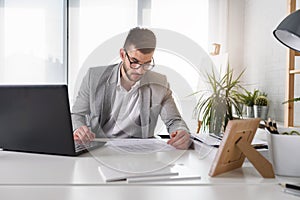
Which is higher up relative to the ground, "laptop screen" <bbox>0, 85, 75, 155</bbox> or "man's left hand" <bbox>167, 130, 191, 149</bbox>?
"laptop screen" <bbox>0, 85, 75, 155</bbox>

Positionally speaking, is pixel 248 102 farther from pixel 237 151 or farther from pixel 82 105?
pixel 237 151

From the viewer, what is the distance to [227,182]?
0.81 meters

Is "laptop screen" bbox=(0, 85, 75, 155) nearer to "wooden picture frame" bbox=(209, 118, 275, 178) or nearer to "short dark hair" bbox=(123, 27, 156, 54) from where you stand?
"short dark hair" bbox=(123, 27, 156, 54)

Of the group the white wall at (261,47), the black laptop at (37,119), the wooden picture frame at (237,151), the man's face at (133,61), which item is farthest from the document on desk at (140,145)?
the white wall at (261,47)

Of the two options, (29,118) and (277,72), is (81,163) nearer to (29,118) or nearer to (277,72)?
(29,118)

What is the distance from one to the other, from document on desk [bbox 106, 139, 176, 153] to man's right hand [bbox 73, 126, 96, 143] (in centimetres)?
9

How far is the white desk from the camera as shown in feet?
2.30

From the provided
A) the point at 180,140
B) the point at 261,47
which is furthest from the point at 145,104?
the point at 261,47

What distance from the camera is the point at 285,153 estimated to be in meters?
0.88

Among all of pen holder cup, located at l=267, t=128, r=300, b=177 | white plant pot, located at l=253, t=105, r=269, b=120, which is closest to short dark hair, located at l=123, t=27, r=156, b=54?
pen holder cup, located at l=267, t=128, r=300, b=177

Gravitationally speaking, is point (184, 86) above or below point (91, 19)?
below

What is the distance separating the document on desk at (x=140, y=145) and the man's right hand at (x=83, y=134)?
0.30ft

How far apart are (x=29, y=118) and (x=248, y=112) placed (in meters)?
2.23

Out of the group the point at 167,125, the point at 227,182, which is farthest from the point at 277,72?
the point at 227,182
